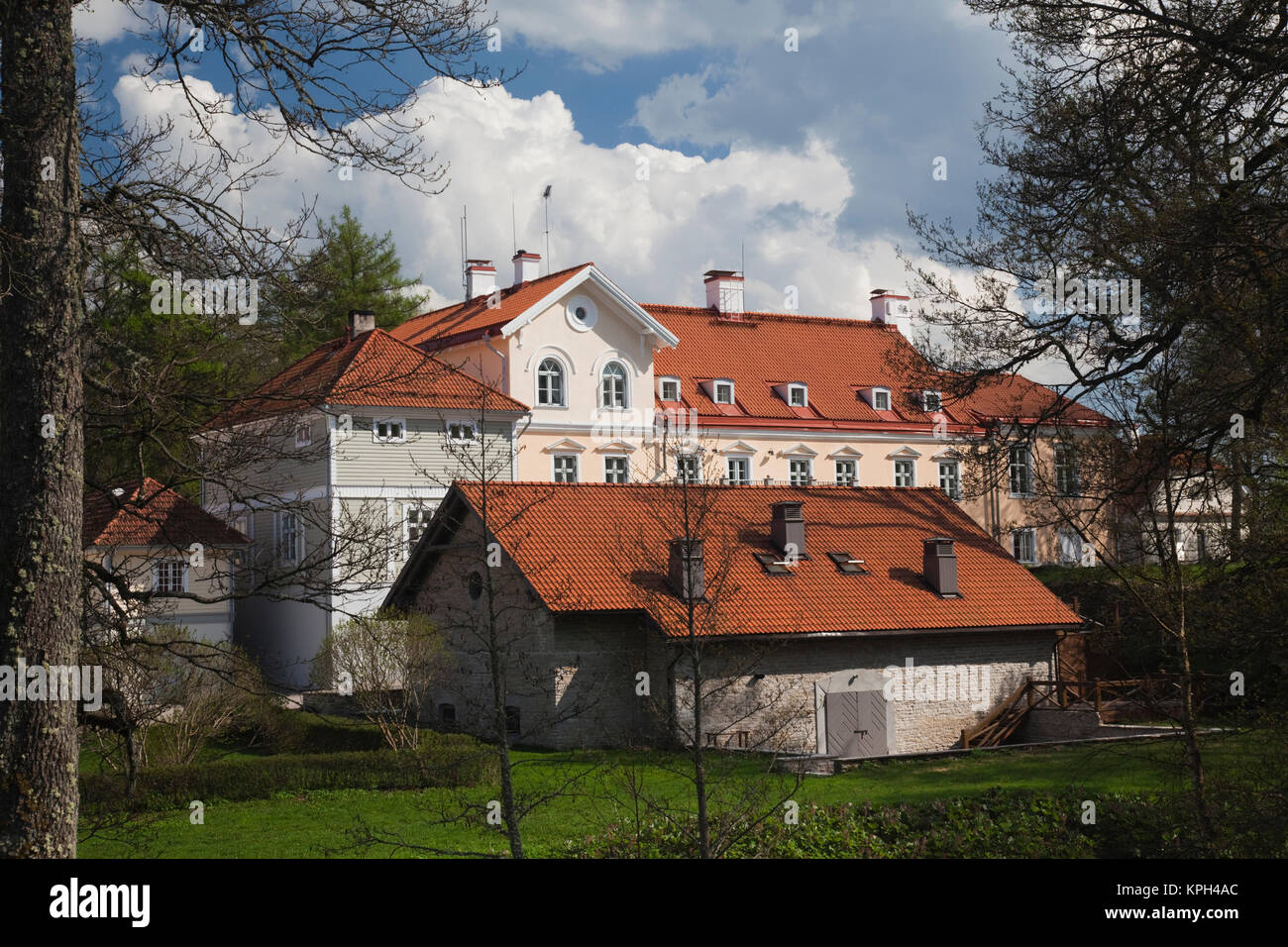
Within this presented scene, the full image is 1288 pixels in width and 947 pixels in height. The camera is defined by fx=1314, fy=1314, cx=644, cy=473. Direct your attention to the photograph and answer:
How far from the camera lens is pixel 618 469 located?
4284 centimetres

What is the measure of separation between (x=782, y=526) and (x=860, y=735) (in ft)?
15.8

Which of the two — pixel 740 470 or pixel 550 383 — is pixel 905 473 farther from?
pixel 550 383

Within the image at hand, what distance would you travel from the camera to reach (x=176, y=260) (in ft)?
29.1

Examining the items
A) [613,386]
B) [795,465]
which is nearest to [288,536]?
[613,386]

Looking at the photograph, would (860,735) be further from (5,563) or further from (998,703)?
(5,563)

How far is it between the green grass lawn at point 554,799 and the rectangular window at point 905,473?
23.9m

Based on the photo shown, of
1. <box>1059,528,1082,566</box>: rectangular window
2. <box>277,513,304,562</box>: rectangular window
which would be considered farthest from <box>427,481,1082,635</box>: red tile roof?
<box>1059,528,1082,566</box>: rectangular window

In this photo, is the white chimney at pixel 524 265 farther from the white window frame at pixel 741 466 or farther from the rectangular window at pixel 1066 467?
the rectangular window at pixel 1066 467

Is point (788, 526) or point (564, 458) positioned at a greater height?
point (564, 458)

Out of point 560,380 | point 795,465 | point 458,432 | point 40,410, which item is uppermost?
point 560,380

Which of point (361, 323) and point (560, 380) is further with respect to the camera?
point (560, 380)

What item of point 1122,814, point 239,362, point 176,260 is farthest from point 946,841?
point 176,260

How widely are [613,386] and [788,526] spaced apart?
1478 cm

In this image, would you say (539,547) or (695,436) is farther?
(695,436)
